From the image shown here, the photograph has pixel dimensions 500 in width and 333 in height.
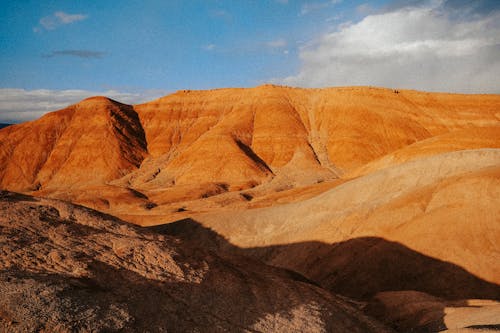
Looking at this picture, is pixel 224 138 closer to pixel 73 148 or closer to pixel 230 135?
pixel 230 135

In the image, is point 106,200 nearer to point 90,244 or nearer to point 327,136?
point 327,136

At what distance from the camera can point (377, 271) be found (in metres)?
19.9

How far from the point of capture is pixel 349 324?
1124 centimetres

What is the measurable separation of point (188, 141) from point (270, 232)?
5314cm

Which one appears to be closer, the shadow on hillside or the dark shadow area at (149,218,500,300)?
the shadow on hillside

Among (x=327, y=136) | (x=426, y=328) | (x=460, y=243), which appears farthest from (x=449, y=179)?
(x=327, y=136)

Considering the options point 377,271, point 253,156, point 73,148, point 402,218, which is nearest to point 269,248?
point 377,271

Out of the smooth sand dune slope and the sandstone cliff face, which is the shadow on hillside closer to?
the smooth sand dune slope

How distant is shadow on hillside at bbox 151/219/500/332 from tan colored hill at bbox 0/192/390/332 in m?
3.13

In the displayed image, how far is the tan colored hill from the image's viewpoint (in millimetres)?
7465

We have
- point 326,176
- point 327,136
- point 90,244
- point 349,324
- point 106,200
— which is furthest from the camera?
point 327,136

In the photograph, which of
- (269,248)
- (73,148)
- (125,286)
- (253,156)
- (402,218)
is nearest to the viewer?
(125,286)

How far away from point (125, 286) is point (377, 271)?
46.2ft

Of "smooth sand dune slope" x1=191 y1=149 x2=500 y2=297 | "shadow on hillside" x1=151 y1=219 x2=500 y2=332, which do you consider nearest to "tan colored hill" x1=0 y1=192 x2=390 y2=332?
"shadow on hillside" x1=151 y1=219 x2=500 y2=332
